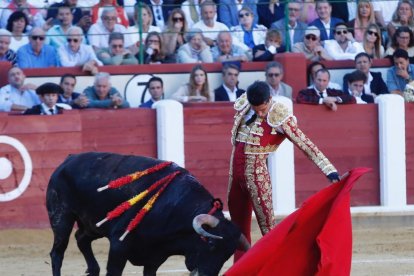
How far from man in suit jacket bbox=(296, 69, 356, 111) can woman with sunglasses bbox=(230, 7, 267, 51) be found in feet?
2.63

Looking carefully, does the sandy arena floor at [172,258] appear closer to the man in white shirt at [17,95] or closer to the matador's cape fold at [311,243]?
the man in white shirt at [17,95]

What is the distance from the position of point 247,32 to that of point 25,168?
2441 millimetres

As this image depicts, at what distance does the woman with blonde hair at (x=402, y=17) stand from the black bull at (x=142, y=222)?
15.7 ft

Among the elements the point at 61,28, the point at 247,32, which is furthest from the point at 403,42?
the point at 61,28

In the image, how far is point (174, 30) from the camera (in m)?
10.6

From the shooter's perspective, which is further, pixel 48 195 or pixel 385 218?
pixel 385 218

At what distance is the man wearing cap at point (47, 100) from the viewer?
9.64 m

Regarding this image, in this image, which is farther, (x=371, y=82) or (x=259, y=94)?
(x=371, y=82)

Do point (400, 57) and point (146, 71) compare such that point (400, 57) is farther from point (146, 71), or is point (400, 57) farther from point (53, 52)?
point (53, 52)

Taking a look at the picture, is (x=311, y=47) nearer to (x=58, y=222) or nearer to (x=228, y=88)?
(x=228, y=88)

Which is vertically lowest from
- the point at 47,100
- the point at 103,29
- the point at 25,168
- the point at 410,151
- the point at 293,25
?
the point at 410,151

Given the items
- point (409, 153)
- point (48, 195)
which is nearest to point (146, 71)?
point (409, 153)

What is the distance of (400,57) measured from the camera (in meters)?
10.8

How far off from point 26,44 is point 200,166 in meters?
1.80
